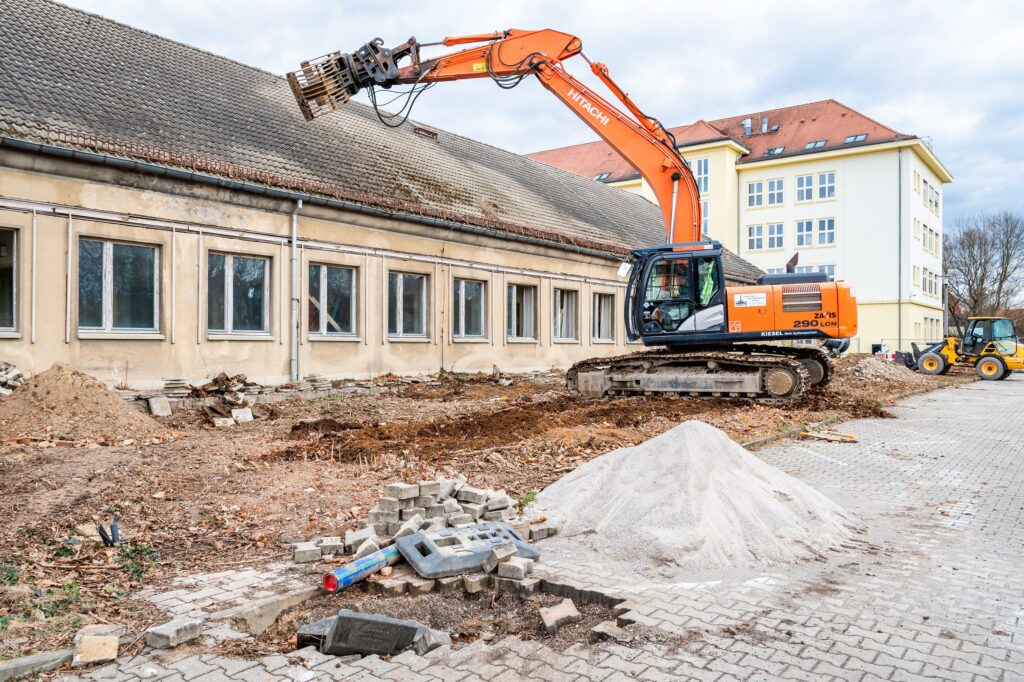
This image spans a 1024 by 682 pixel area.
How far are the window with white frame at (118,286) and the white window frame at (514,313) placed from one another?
30.9 ft

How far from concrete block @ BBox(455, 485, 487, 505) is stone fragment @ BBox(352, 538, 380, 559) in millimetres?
1154

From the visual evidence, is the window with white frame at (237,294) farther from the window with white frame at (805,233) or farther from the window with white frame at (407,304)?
the window with white frame at (805,233)

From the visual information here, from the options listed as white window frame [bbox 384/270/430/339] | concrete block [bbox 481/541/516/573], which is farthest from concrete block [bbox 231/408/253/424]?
concrete block [bbox 481/541/516/573]

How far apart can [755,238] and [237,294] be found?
4570 centimetres

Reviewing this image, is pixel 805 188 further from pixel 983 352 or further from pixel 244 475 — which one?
pixel 244 475

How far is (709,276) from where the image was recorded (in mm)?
16188

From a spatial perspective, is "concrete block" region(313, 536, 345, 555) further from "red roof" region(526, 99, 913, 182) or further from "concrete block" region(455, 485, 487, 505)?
"red roof" region(526, 99, 913, 182)

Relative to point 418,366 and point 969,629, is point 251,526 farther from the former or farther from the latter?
point 418,366

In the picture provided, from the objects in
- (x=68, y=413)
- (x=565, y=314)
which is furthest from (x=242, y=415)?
(x=565, y=314)

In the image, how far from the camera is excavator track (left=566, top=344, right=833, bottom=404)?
51.6ft

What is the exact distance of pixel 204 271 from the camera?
13812 millimetres

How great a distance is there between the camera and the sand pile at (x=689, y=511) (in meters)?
5.68

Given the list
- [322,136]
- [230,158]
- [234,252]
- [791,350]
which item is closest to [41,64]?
[230,158]

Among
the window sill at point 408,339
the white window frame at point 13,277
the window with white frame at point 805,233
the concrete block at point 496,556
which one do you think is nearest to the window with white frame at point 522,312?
the window sill at point 408,339
